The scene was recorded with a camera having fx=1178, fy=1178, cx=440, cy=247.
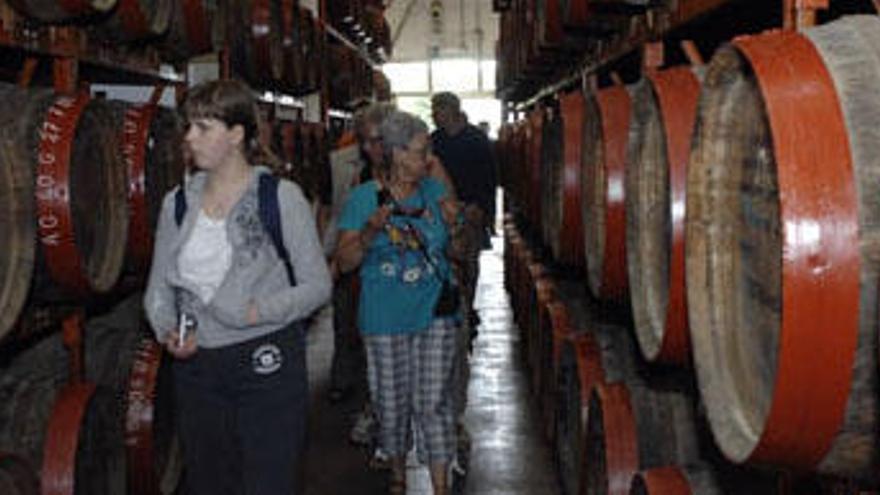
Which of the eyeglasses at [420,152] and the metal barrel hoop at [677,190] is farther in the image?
the eyeglasses at [420,152]

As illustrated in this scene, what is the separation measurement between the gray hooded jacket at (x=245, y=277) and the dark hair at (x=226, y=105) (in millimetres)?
129

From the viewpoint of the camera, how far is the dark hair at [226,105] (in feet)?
10.5

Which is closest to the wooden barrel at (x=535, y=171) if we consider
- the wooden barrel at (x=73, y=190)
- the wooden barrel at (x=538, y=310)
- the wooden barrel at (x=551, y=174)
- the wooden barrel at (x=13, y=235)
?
the wooden barrel at (x=551, y=174)

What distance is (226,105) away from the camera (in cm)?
322

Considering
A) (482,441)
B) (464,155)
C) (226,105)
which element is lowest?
(482,441)

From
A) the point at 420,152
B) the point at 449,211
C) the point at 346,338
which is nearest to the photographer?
the point at 420,152

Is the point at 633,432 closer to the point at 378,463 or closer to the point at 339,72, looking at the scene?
the point at 378,463

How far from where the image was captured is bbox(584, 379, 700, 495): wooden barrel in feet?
10.7

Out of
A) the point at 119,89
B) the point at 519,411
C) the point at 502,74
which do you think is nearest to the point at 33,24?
the point at 119,89

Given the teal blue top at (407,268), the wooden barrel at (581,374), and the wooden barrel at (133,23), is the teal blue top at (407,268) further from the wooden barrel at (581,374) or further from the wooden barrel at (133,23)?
the wooden barrel at (133,23)

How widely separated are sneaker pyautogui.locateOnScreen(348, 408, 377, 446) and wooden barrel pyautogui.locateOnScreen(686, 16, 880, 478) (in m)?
4.04

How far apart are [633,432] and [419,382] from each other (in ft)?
4.95

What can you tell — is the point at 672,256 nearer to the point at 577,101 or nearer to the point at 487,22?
the point at 577,101

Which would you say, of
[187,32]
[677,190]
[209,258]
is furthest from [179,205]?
[187,32]
